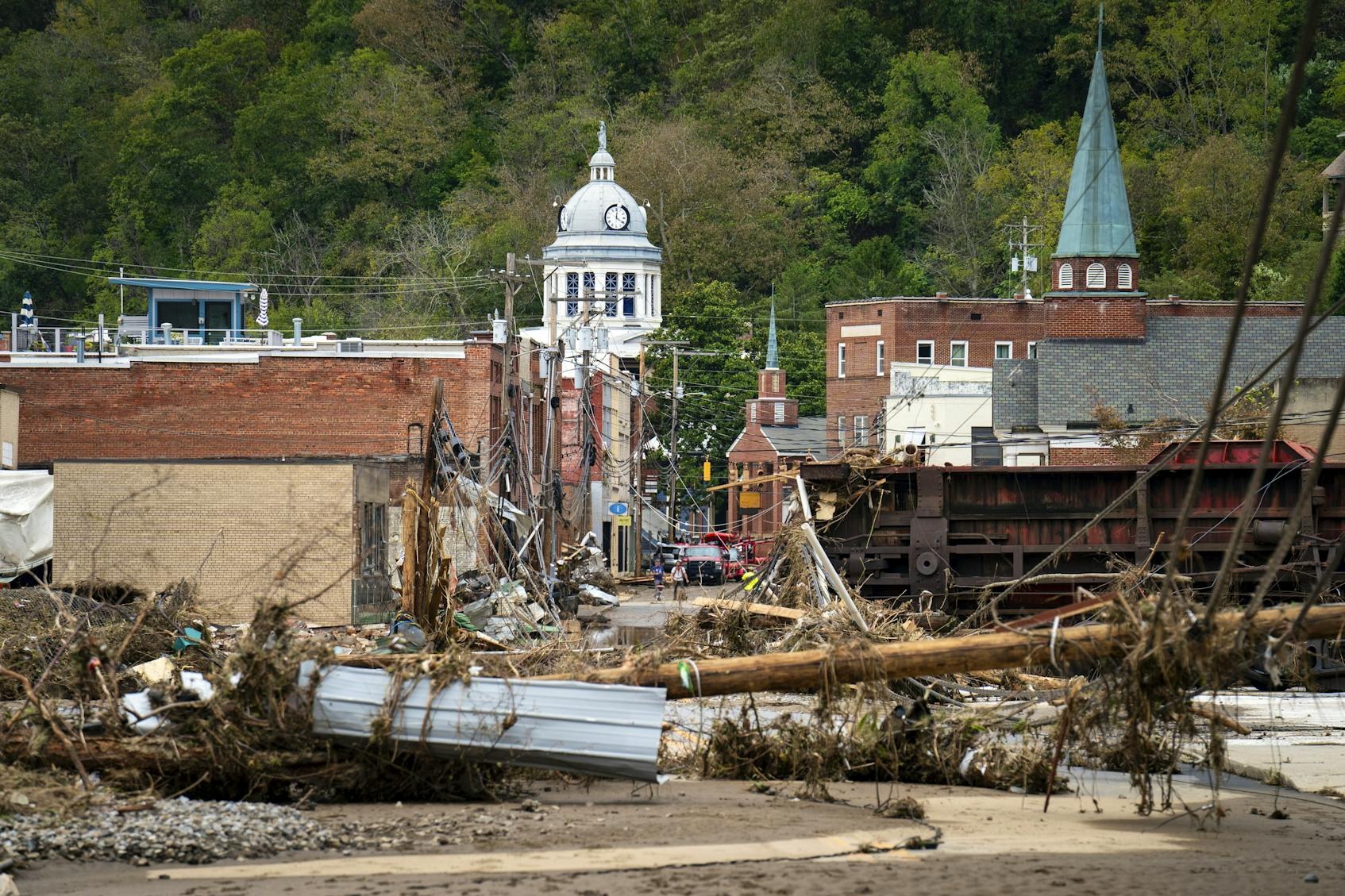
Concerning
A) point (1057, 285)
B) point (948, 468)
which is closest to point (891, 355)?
point (1057, 285)

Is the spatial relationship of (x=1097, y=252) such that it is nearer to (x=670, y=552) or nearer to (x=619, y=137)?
(x=670, y=552)

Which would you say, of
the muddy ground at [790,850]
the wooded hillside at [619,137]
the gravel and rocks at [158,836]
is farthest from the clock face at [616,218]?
the gravel and rocks at [158,836]

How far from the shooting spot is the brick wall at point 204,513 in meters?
35.4

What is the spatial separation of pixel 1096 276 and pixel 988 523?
124ft

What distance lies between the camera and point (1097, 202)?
2800 inches

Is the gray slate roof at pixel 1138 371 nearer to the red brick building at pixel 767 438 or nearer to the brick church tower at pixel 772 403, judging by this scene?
the red brick building at pixel 767 438

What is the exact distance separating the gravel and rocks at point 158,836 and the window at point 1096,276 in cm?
5707

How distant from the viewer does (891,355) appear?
82750 millimetres

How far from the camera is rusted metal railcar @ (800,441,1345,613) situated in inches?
1244

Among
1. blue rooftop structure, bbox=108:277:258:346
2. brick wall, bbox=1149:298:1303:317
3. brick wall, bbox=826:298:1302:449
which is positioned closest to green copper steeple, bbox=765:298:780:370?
brick wall, bbox=826:298:1302:449

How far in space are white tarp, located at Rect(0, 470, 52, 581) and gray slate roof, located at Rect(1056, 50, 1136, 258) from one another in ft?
137

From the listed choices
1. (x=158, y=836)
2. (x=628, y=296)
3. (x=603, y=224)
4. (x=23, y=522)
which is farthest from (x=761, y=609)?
(x=603, y=224)

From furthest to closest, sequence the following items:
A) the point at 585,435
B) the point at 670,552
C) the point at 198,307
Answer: the point at 670,552 → the point at 198,307 → the point at 585,435

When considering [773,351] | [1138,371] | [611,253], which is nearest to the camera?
[1138,371]
